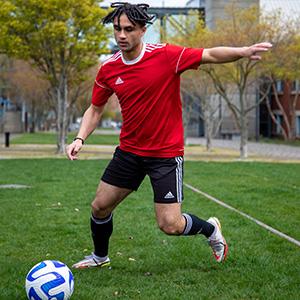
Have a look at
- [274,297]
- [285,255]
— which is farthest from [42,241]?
[274,297]

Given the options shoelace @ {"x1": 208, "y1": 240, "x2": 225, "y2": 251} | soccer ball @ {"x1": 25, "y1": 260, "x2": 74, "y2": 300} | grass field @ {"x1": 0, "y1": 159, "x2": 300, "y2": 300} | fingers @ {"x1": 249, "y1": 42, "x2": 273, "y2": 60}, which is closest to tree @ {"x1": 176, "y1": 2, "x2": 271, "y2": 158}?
grass field @ {"x1": 0, "y1": 159, "x2": 300, "y2": 300}

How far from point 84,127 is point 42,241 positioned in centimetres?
201

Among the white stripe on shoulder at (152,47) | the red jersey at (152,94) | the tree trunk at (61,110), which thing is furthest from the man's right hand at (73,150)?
the tree trunk at (61,110)

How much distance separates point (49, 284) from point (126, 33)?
6.80 ft

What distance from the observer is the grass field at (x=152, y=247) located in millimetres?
5207

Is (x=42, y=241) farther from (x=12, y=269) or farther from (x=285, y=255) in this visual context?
(x=285, y=255)

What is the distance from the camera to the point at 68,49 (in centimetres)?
2733

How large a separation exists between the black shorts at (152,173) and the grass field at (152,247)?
0.74m

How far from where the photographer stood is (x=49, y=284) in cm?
467

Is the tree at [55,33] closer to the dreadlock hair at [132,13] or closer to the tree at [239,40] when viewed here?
the tree at [239,40]

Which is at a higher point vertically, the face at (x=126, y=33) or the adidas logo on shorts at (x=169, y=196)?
the face at (x=126, y=33)

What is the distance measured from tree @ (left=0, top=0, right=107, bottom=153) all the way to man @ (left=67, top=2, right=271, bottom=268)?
2040 centimetres

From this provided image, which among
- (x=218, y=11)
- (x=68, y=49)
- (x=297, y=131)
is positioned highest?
(x=218, y=11)

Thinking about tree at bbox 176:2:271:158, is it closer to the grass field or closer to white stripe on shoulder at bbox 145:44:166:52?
the grass field
